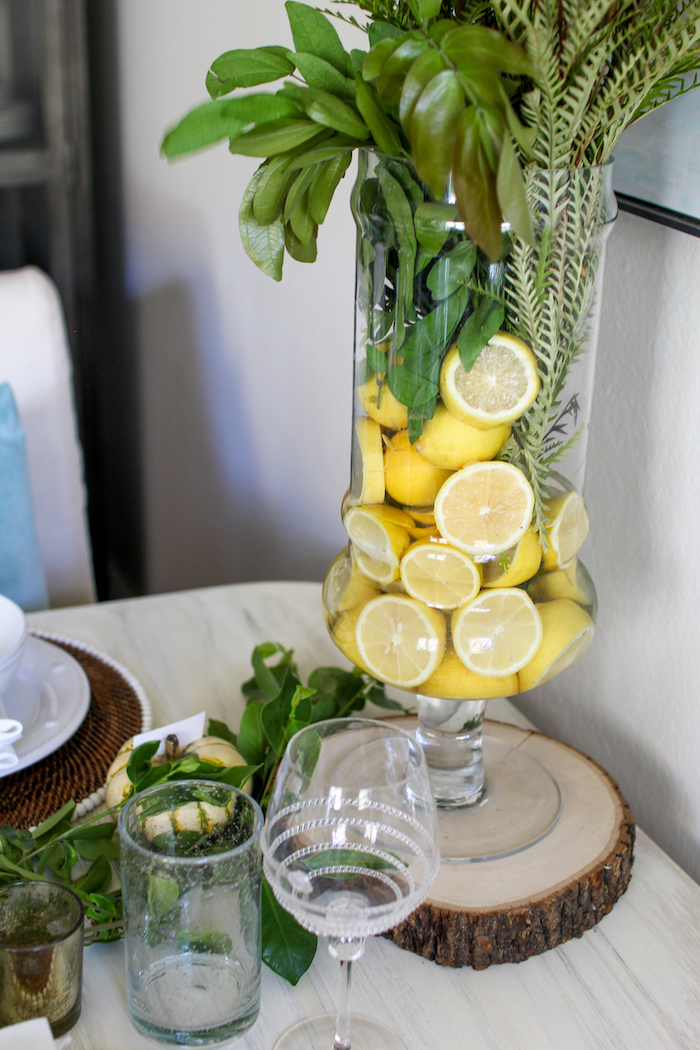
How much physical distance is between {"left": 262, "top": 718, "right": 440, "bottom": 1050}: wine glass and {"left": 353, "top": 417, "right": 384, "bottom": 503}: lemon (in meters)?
0.16

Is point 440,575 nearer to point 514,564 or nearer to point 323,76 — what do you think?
point 514,564

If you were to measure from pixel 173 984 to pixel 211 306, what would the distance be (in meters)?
1.26

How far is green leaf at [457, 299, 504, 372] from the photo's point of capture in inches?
22.1

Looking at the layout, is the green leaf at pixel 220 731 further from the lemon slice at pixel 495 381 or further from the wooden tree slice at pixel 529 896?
the lemon slice at pixel 495 381

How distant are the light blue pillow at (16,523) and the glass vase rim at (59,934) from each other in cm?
66

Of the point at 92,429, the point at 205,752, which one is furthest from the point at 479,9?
the point at 92,429

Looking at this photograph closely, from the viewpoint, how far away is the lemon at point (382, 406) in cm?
61

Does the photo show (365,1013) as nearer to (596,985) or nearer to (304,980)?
(304,980)

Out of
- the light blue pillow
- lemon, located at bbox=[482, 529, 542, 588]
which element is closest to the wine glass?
lemon, located at bbox=[482, 529, 542, 588]

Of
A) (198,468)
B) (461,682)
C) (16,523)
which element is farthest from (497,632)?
(198,468)

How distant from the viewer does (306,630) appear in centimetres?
101

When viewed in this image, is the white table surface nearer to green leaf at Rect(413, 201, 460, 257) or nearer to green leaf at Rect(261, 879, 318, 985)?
green leaf at Rect(261, 879, 318, 985)

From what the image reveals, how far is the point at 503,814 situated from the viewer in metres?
0.72

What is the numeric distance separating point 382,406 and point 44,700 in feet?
1.40
